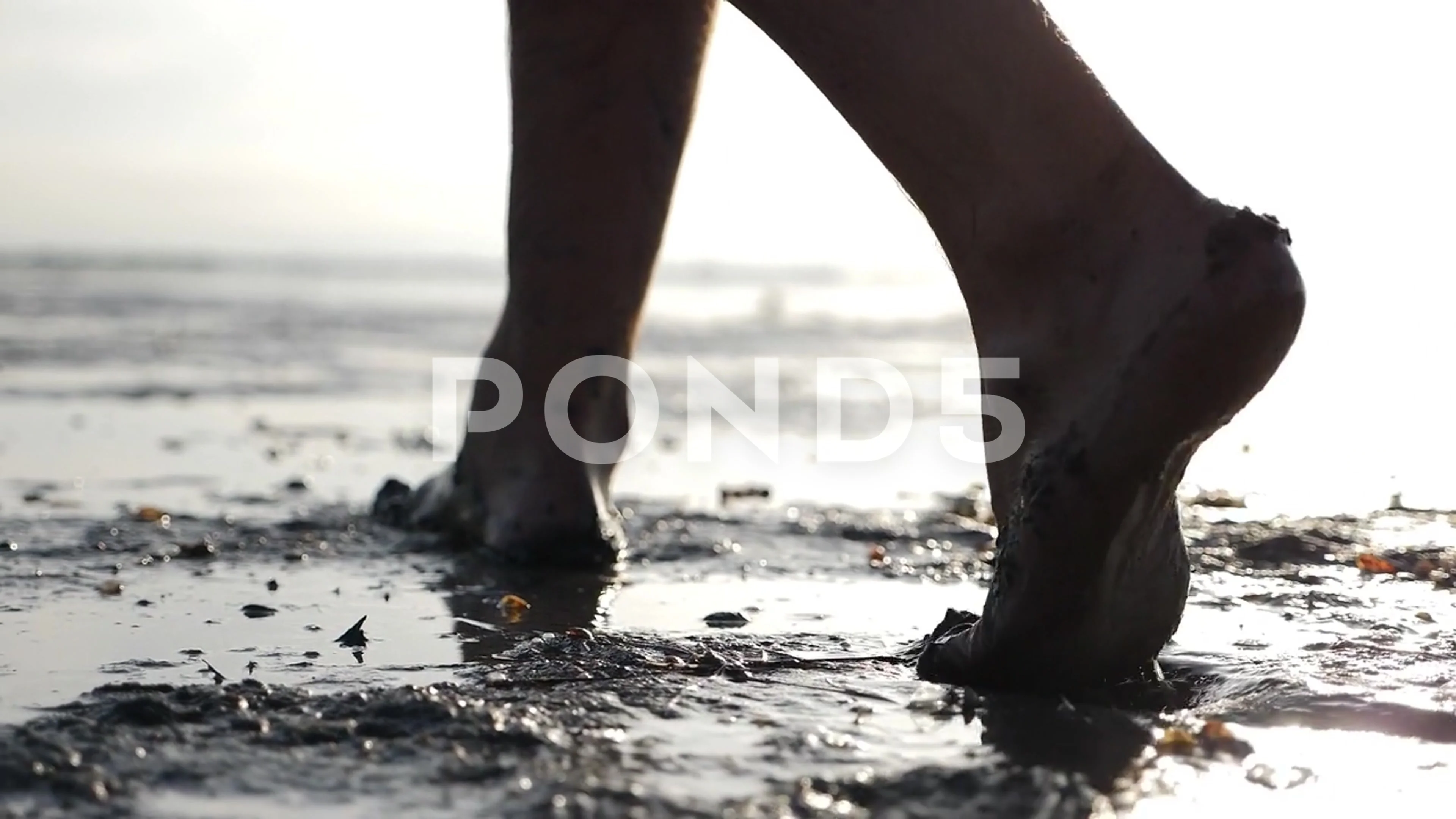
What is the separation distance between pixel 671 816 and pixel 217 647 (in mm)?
862

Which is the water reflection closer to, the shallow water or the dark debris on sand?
the shallow water

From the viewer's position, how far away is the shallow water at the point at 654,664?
1.27 meters

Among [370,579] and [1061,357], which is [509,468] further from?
[1061,357]

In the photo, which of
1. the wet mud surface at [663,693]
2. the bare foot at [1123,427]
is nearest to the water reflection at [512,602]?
the wet mud surface at [663,693]

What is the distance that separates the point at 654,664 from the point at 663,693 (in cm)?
13

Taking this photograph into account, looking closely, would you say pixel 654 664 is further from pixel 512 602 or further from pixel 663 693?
pixel 512 602

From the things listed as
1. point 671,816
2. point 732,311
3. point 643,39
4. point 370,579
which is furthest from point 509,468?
point 732,311

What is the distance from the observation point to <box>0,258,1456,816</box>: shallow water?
1.27m

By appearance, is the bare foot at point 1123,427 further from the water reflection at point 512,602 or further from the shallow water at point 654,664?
the water reflection at point 512,602

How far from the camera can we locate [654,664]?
1688 millimetres

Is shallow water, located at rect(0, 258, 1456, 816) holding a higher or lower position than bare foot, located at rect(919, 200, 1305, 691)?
lower

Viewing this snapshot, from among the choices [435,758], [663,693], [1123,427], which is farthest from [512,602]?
[1123,427]

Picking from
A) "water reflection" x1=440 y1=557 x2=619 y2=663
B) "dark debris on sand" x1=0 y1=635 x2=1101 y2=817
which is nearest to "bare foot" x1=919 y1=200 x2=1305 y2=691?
Result: "dark debris on sand" x1=0 y1=635 x2=1101 y2=817

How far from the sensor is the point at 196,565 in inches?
95.3
